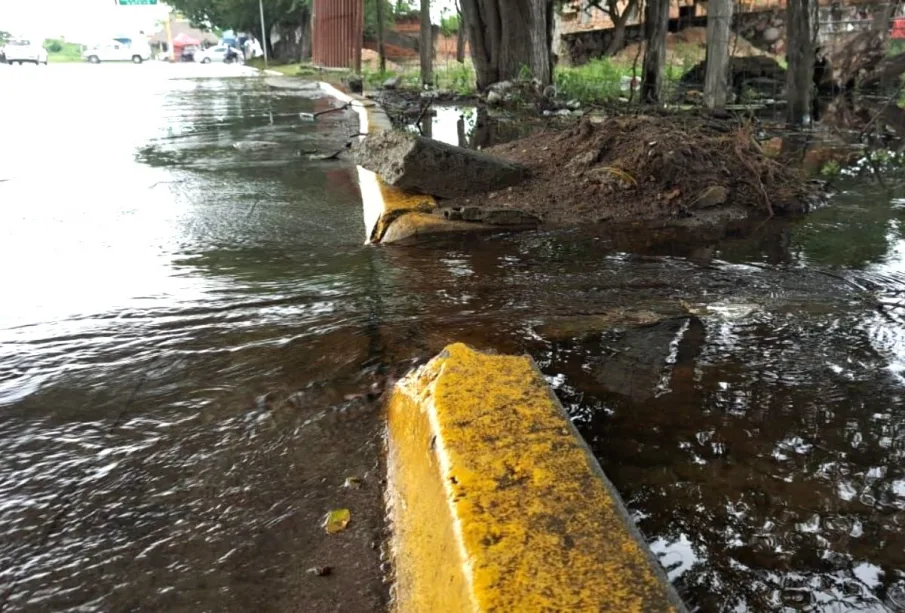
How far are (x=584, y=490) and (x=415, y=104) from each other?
1410 cm

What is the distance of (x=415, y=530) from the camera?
1.82 metres

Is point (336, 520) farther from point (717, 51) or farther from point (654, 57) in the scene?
point (654, 57)

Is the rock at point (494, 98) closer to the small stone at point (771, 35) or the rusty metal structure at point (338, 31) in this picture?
the rusty metal structure at point (338, 31)

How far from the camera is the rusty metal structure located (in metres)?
21.9

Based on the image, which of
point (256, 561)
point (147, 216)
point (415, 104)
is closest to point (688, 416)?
point (256, 561)

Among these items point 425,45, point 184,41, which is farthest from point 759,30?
point 184,41

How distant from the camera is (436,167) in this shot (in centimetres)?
579

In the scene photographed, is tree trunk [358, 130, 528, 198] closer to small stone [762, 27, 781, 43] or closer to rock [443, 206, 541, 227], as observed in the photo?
rock [443, 206, 541, 227]

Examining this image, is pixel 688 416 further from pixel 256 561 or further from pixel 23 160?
pixel 23 160

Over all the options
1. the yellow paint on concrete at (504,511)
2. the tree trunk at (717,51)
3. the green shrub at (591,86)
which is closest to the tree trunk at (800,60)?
the tree trunk at (717,51)

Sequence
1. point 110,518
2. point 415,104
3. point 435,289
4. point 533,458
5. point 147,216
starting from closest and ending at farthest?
point 533,458 < point 110,518 < point 435,289 < point 147,216 < point 415,104

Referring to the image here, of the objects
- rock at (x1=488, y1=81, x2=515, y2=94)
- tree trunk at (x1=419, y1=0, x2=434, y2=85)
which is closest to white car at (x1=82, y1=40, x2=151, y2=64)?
Answer: tree trunk at (x1=419, y1=0, x2=434, y2=85)

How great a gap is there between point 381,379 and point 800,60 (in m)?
11.0

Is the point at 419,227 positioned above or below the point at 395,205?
below
